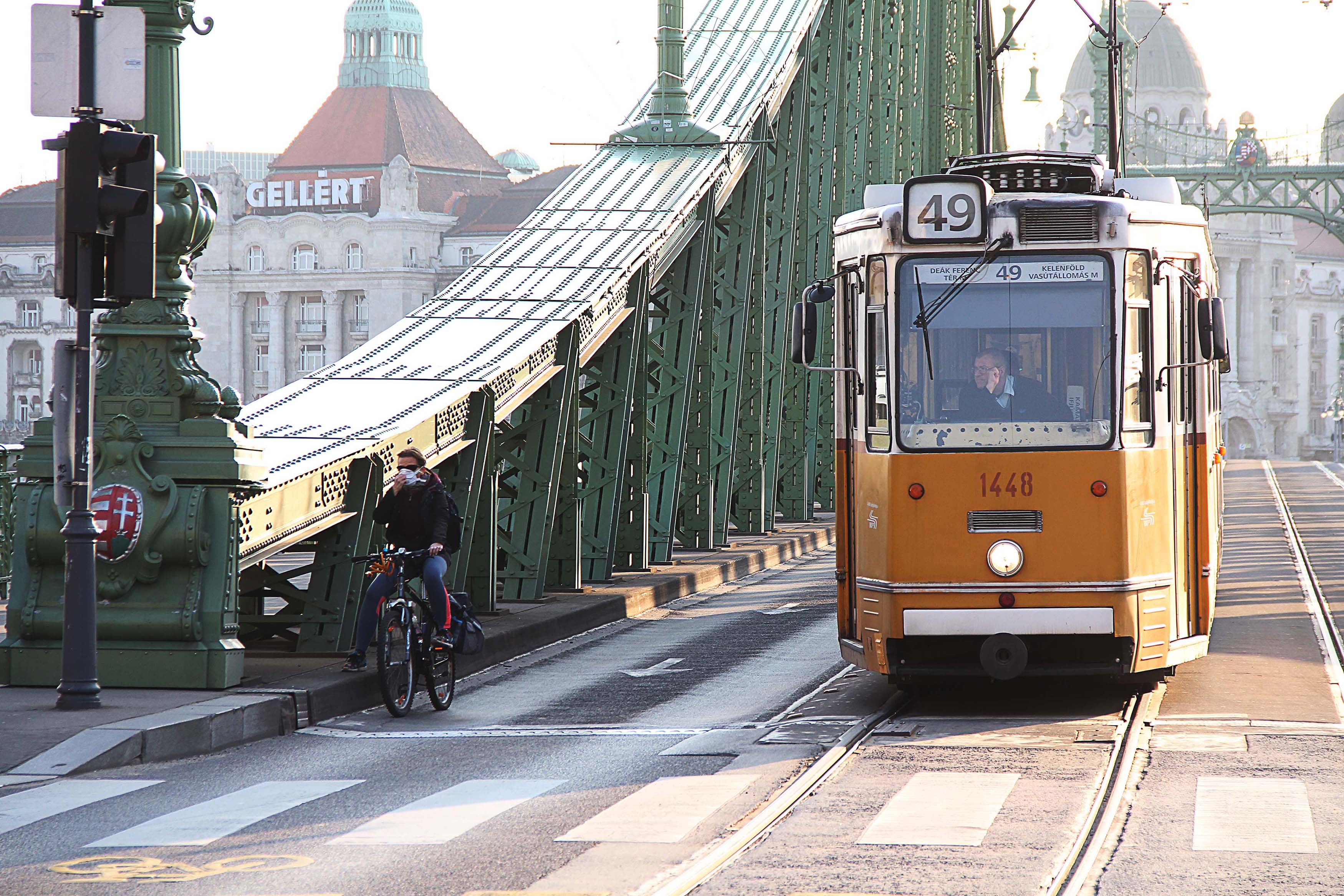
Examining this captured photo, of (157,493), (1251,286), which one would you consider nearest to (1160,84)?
(1251,286)

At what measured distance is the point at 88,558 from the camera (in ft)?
32.5

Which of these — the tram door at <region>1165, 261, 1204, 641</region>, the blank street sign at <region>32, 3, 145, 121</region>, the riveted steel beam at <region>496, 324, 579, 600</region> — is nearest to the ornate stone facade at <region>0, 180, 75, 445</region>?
the riveted steel beam at <region>496, 324, 579, 600</region>

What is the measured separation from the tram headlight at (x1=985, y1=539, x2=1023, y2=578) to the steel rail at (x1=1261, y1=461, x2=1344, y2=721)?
195 centimetres

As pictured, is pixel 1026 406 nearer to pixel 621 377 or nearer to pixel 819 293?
pixel 819 293

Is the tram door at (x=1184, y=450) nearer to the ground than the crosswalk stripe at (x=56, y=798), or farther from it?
farther from it

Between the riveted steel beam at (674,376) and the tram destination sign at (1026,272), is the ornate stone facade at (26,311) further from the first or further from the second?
the tram destination sign at (1026,272)

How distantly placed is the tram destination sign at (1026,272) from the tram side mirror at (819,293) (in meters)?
0.68

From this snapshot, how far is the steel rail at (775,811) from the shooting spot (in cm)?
641

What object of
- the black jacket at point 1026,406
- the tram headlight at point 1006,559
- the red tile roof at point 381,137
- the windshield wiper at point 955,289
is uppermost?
the red tile roof at point 381,137

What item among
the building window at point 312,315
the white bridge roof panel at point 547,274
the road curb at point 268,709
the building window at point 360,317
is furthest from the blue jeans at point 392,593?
the building window at point 312,315

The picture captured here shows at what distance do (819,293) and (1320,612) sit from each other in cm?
833

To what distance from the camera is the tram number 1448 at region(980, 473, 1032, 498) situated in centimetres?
1027

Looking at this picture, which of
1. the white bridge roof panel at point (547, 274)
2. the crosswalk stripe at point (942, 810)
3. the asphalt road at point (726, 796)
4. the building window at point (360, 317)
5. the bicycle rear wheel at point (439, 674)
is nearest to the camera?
the asphalt road at point (726, 796)

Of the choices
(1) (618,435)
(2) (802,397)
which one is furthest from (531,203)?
(1) (618,435)
